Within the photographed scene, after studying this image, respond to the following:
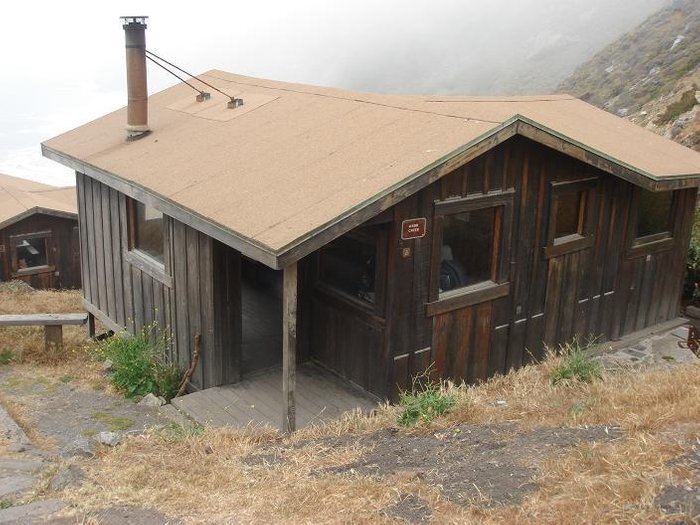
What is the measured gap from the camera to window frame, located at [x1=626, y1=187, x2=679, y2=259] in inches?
371

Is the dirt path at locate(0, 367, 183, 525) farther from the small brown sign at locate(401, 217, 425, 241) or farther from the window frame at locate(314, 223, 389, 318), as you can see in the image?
the small brown sign at locate(401, 217, 425, 241)

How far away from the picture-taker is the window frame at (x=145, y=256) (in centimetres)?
860

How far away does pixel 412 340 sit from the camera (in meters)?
7.32

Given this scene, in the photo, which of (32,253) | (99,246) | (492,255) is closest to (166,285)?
(99,246)

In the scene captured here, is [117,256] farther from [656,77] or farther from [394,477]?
[656,77]

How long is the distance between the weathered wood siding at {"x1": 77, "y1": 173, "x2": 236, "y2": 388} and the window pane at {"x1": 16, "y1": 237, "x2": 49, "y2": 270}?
12.0 metres

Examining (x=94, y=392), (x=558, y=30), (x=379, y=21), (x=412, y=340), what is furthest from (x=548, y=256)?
(x=379, y=21)

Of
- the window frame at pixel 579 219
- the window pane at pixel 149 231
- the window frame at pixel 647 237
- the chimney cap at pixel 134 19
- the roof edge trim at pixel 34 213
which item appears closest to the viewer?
the window frame at pixel 579 219

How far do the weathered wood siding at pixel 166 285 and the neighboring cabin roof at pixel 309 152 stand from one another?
63cm

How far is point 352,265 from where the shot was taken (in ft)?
25.3

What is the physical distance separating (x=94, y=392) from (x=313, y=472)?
5.00 meters

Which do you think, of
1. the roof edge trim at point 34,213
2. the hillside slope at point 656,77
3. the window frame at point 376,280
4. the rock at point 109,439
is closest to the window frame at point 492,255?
the window frame at point 376,280

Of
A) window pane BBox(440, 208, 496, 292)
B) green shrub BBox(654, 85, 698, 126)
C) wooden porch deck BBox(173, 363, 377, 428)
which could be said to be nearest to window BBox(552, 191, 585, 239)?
window pane BBox(440, 208, 496, 292)

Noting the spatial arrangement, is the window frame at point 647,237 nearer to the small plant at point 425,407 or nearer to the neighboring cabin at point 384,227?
the neighboring cabin at point 384,227
